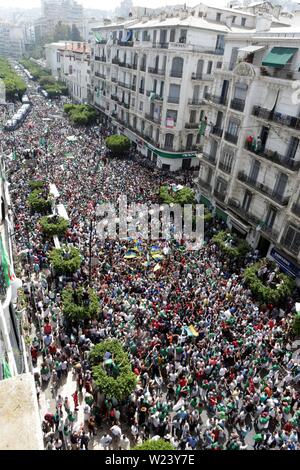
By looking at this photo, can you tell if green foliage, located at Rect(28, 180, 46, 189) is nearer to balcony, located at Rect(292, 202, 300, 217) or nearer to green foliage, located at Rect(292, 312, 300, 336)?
balcony, located at Rect(292, 202, 300, 217)

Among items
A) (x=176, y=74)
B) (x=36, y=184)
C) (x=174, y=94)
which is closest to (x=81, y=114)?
(x=174, y=94)

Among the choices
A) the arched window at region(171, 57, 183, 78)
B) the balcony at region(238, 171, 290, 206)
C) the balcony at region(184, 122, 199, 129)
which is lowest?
the balcony at region(238, 171, 290, 206)

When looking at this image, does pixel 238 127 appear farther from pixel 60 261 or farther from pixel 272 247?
pixel 60 261

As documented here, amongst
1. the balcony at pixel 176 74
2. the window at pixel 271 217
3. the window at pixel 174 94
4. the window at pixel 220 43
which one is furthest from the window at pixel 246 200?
the window at pixel 220 43

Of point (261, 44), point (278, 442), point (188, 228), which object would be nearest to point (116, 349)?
point (278, 442)

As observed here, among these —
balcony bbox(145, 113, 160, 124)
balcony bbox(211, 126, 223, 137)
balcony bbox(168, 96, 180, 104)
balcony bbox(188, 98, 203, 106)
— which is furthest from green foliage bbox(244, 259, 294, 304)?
balcony bbox(145, 113, 160, 124)

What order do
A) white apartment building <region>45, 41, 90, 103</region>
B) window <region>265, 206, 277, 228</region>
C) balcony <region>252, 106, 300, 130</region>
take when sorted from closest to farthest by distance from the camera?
balcony <region>252, 106, 300, 130</region> → window <region>265, 206, 277, 228</region> → white apartment building <region>45, 41, 90, 103</region>

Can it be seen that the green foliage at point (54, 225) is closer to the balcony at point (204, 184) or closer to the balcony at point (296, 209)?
the balcony at point (204, 184)
